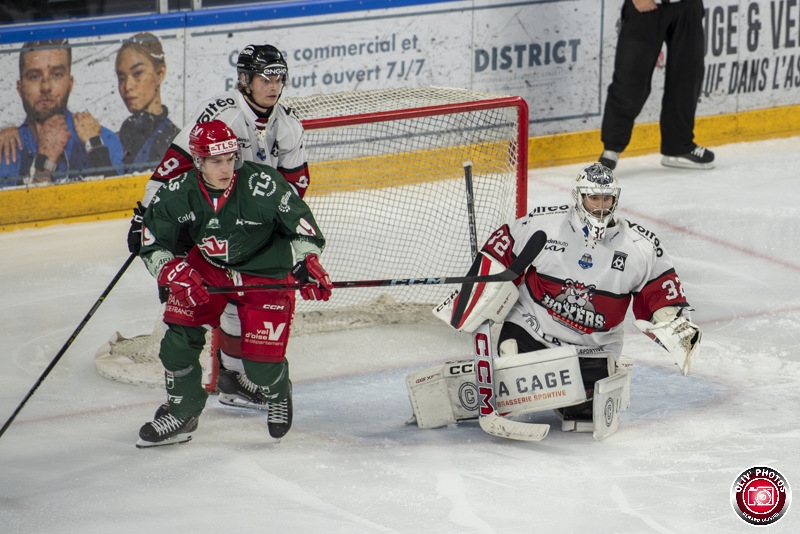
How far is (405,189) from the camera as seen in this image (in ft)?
17.3

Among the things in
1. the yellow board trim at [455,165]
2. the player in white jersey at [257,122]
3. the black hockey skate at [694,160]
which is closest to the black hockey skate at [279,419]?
the player in white jersey at [257,122]

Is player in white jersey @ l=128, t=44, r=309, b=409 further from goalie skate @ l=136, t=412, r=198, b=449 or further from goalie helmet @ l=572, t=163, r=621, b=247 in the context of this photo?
goalie helmet @ l=572, t=163, r=621, b=247

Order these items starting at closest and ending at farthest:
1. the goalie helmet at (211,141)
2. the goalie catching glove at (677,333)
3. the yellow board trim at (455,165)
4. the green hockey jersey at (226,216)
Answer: the goalie helmet at (211,141), the green hockey jersey at (226,216), the goalie catching glove at (677,333), the yellow board trim at (455,165)

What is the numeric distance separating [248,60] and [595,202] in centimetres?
112

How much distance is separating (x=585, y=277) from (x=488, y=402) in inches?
18.6

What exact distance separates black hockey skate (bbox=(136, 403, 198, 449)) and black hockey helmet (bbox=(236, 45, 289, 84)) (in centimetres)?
104

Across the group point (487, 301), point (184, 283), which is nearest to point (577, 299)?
point (487, 301)

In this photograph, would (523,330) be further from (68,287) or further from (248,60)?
(68,287)

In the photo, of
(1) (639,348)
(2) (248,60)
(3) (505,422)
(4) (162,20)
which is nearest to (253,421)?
(3) (505,422)

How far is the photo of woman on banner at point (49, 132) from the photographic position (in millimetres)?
6074

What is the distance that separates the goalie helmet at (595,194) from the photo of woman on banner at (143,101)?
3082 mm

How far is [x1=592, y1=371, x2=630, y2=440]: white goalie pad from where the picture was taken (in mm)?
3783

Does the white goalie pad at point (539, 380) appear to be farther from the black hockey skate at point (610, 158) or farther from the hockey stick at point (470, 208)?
the black hockey skate at point (610, 158)

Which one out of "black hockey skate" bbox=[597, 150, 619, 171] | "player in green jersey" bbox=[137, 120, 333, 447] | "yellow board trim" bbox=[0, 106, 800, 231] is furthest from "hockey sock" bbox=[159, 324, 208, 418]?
"black hockey skate" bbox=[597, 150, 619, 171]
